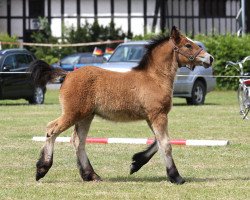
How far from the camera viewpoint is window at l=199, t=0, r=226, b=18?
56500 millimetres

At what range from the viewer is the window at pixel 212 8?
5650cm

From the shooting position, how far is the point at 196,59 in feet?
44.6

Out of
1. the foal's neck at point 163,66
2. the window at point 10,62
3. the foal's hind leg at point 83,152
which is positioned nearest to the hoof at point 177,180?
the foal's hind leg at point 83,152

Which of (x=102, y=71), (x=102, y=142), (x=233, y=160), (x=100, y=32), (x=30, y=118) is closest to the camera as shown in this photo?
(x=102, y=71)

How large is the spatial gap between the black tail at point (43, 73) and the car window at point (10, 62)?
18141 millimetres

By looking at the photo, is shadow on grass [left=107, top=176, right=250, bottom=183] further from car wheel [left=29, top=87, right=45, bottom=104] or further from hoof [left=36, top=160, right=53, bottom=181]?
car wheel [left=29, top=87, right=45, bottom=104]

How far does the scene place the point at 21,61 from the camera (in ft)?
106

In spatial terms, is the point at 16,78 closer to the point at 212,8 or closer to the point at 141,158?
the point at 141,158

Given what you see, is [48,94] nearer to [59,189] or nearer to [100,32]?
[100,32]

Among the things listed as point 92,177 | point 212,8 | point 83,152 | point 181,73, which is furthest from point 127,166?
point 212,8

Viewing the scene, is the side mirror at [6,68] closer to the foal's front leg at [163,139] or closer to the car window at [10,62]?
the car window at [10,62]

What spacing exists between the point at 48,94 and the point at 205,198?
29.4 meters

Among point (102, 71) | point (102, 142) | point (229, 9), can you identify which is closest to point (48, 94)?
point (229, 9)

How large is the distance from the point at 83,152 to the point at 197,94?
18.3 metres
